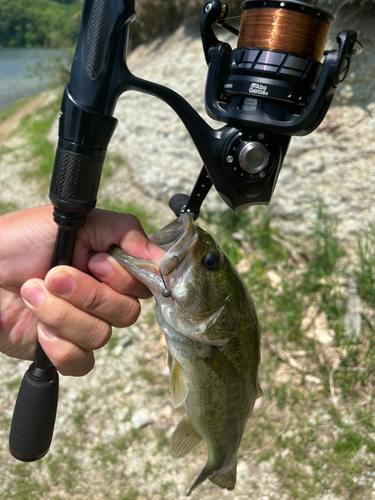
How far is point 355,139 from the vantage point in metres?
3.81

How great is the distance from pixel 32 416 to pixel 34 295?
0.48 metres

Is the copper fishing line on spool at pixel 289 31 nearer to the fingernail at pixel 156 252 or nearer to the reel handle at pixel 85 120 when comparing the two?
the reel handle at pixel 85 120

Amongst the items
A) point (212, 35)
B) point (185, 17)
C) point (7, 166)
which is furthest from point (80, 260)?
point (7, 166)

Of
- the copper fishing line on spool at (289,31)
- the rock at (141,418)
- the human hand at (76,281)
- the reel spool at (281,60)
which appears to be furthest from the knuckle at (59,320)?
the rock at (141,418)

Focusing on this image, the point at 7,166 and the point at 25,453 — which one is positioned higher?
the point at 25,453

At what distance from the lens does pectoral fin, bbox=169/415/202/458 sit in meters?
1.92

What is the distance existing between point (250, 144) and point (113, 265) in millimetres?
729

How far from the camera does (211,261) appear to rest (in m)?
1.55

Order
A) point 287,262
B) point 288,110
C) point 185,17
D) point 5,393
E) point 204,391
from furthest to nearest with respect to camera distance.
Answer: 1. point 185,17
2. point 287,262
3. point 5,393
4. point 204,391
5. point 288,110

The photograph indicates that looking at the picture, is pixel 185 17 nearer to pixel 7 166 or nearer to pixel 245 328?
pixel 7 166

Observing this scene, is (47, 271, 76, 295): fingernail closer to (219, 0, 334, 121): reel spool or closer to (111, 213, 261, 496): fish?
(111, 213, 261, 496): fish

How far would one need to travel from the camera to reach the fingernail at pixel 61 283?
1.49 meters

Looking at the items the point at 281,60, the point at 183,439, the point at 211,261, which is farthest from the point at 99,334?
the point at 281,60

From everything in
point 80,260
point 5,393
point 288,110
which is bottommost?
point 5,393
